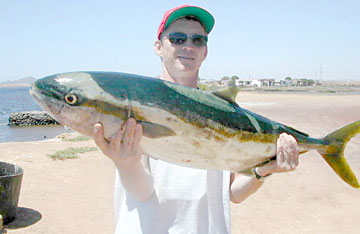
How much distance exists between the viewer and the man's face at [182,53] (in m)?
2.96

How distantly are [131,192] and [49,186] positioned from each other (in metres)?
8.28

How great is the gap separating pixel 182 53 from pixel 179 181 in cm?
116

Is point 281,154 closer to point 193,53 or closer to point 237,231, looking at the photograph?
point 193,53

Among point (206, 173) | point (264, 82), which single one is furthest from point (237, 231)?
point (264, 82)

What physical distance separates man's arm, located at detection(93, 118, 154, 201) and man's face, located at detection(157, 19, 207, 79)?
2.92ft

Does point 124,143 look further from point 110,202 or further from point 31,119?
point 31,119

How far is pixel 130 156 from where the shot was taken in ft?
7.64

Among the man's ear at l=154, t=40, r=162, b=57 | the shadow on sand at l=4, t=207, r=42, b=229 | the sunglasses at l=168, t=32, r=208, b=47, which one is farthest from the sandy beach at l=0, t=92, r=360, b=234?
the sunglasses at l=168, t=32, r=208, b=47

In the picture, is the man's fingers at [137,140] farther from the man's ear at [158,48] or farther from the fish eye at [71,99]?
the man's ear at [158,48]

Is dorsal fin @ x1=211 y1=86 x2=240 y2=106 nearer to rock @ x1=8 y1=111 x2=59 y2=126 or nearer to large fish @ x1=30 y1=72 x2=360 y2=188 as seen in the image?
large fish @ x1=30 y1=72 x2=360 y2=188

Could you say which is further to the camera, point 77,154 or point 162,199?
point 77,154

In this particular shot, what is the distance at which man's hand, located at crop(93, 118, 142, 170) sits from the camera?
2119 mm

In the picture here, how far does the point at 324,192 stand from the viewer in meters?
10.0

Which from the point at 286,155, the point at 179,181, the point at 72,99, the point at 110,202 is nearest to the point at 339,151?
the point at 286,155
